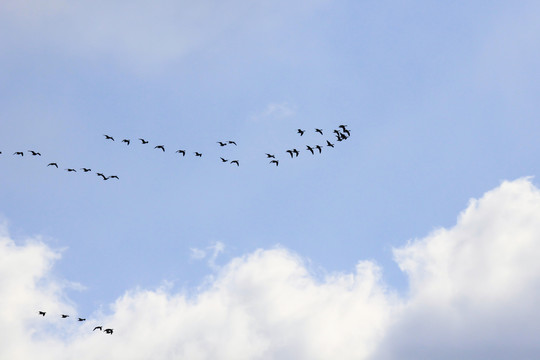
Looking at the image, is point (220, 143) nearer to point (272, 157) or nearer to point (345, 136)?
point (272, 157)

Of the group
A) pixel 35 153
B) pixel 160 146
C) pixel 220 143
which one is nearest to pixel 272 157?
pixel 220 143

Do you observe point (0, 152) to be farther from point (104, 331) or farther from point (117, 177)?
point (104, 331)

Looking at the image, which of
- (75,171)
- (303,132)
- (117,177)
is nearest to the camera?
(303,132)

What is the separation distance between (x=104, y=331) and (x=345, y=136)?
64.9 metres

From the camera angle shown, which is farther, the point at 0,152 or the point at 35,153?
the point at 35,153

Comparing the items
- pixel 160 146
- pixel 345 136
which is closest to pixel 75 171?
pixel 160 146

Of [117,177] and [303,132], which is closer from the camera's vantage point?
[303,132]

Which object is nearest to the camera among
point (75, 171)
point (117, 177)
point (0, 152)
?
point (0, 152)

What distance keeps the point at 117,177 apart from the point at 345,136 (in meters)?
52.7

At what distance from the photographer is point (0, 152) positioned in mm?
108938

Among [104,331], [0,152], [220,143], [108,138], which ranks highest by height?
[108,138]

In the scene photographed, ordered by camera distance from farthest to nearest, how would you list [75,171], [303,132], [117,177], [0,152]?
[117,177] → [75,171] → [303,132] → [0,152]

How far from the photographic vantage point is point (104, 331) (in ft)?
446

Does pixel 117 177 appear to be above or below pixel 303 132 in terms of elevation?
above
